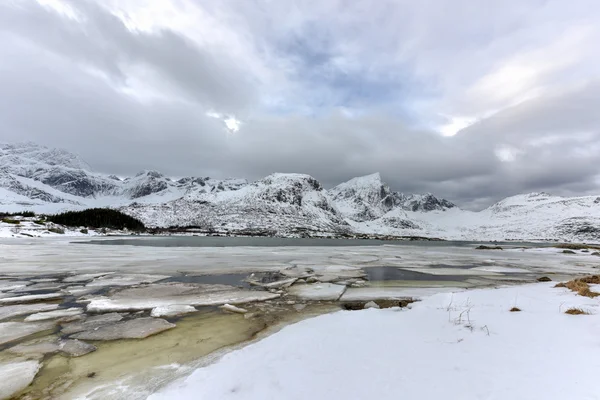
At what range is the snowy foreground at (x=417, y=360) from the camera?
4.75 metres

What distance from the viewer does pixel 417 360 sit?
5.89m

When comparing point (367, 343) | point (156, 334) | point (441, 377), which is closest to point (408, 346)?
point (367, 343)

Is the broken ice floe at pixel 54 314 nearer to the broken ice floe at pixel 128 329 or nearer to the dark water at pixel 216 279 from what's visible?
the broken ice floe at pixel 128 329

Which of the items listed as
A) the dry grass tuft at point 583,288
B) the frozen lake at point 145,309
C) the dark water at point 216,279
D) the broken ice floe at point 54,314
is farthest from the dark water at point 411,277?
the broken ice floe at point 54,314

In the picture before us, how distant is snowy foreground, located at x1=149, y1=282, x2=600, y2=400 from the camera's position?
475cm

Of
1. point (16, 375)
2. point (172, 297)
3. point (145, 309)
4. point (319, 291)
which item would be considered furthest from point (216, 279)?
point (16, 375)

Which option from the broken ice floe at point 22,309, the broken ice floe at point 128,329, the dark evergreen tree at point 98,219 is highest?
the dark evergreen tree at point 98,219

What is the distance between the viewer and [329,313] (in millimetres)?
9836

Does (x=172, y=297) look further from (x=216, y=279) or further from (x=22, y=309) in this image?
(x=216, y=279)

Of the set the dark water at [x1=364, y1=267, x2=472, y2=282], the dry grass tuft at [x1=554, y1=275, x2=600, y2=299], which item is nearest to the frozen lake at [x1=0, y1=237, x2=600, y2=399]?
the dark water at [x1=364, y1=267, x2=472, y2=282]

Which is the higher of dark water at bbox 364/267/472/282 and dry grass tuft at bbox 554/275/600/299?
dry grass tuft at bbox 554/275/600/299

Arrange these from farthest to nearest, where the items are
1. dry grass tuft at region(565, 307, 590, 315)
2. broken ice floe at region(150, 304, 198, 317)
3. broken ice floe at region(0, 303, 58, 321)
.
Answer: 1. broken ice floe at region(150, 304, 198, 317)
2. broken ice floe at region(0, 303, 58, 321)
3. dry grass tuft at region(565, 307, 590, 315)

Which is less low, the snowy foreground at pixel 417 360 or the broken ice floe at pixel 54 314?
the snowy foreground at pixel 417 360

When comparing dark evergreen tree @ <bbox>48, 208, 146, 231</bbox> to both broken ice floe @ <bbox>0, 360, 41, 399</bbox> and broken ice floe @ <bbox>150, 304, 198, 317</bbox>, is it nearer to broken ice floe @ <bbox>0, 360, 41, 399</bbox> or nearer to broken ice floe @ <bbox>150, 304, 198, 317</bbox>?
broken ice floe @ <bbox>150, 304, 198, 317</bbox>
